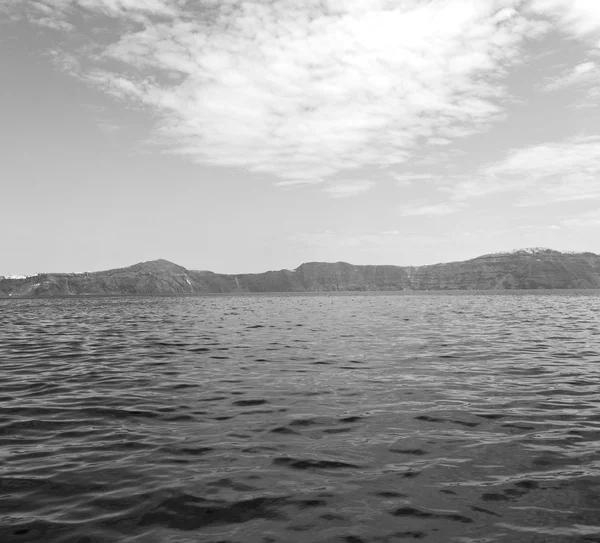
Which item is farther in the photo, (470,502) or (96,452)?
(96,452)

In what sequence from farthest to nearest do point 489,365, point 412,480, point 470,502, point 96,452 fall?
1. point 489,365
2. point 96,452
3. point 412,480
4. point 470,502

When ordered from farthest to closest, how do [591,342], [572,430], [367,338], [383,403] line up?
1. [367,338]
2. [591,342]
3. [383,403]
4. [572,430]

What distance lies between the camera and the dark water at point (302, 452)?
655cm

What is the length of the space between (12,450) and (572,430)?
41.3ft

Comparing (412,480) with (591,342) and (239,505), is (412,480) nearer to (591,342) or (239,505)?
(239,505)

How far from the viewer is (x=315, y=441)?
1005 cm

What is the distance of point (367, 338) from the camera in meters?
29.9

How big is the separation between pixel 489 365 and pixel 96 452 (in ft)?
52.4

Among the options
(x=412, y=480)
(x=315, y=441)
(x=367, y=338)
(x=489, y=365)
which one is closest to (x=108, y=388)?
(x=315, y=441)

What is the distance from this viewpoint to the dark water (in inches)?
258

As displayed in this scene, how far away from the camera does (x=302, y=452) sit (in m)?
9.38

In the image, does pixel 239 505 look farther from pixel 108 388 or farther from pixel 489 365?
pixel 489 365

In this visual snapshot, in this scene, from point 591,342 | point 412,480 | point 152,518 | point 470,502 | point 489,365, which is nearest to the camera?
point 152,518

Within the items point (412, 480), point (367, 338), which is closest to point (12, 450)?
point (412, 480)
